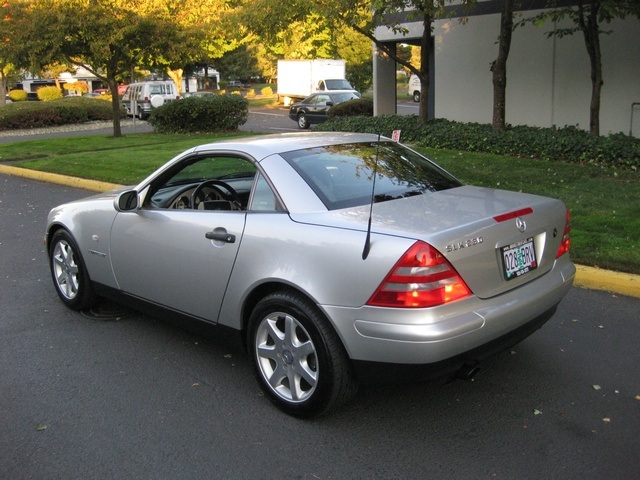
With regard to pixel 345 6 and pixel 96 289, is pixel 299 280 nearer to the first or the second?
pixel 96 289

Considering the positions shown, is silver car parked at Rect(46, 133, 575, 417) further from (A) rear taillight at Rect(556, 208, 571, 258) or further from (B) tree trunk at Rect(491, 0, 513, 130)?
(B) tree trunk at Rect(491, 0, 513, 130)

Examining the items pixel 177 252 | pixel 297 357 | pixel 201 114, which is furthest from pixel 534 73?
pixel 297 357

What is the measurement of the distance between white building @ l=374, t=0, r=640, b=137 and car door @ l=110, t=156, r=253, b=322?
1161cm

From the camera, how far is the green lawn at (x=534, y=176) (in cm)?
696

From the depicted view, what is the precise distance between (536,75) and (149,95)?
976 inches

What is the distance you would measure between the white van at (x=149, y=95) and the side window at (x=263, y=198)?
31505mm

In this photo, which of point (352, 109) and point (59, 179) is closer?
point (59, 179)

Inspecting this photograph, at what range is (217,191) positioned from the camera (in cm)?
509

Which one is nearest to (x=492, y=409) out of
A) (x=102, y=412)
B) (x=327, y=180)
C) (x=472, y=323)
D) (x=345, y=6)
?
(x=472, y=323)

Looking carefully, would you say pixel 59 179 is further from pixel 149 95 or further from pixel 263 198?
pixel 149 95

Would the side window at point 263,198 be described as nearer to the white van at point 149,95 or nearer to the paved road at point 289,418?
the paved road at point 289,418

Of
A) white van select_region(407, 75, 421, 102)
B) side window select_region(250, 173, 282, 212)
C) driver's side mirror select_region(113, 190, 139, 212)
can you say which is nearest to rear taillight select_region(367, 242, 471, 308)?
side window select_region(250, 173, 282, 212)

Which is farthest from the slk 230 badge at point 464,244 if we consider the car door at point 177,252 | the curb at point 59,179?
the curb at point 59,179

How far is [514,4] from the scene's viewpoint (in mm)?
14703
